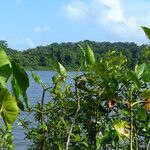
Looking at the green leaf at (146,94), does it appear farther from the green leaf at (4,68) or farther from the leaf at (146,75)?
the green leaf at (4,68)

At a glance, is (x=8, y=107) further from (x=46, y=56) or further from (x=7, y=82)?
(x=46, y=56)

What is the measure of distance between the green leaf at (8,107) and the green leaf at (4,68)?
2cm

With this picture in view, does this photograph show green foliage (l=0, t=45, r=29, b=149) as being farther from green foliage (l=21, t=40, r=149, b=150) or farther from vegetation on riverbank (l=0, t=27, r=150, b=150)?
green foliage (l=21, t=40, r=149, b=150)

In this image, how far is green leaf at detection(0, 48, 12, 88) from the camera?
841mm

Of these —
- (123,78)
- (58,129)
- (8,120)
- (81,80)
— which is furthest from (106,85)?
(58,129)

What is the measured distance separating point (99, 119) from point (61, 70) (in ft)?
5.03

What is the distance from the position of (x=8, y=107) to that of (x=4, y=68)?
0.08 meters

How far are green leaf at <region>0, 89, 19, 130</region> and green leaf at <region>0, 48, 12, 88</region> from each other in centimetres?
2

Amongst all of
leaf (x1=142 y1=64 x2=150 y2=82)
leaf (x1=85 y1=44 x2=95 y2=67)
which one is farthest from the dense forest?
leaf (x1=142 y1=64 x2=150 y2=82)

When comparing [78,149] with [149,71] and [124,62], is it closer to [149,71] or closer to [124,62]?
[124,62]

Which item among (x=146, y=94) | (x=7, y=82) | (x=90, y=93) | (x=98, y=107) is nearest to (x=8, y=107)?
(x=7, y=82)

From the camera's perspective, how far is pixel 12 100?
0.87 m

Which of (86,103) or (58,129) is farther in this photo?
(58,129)

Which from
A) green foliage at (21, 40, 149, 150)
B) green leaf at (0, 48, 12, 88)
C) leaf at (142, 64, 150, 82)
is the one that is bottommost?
green foliage at (21, 40, 149, 150)
